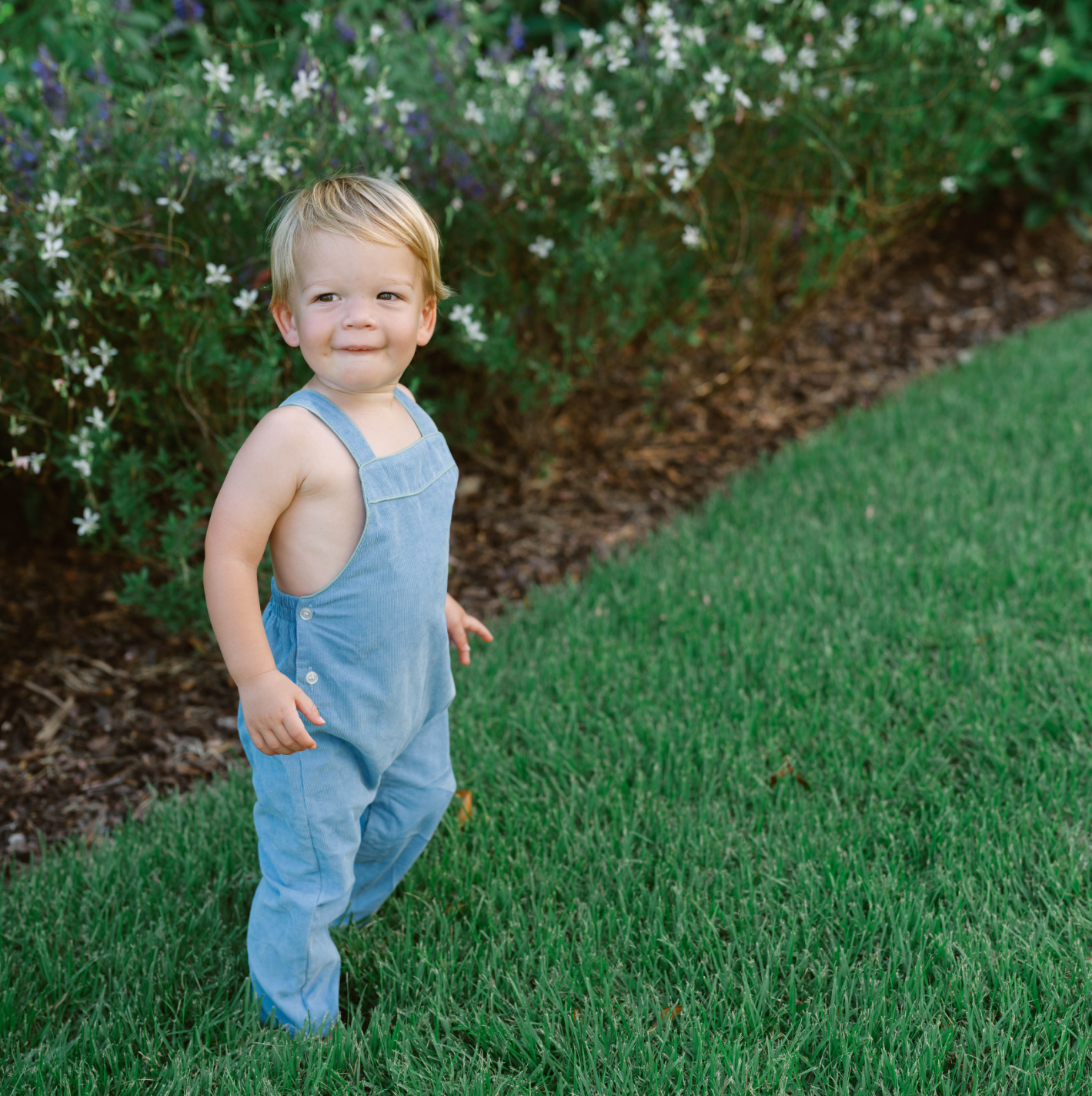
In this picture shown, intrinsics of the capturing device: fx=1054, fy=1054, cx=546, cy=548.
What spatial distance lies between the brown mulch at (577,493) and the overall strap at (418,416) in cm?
141

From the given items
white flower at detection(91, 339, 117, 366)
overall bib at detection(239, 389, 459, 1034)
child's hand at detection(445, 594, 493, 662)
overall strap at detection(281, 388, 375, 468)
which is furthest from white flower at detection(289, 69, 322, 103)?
child's hand at detection(445, 594, 493, 662)

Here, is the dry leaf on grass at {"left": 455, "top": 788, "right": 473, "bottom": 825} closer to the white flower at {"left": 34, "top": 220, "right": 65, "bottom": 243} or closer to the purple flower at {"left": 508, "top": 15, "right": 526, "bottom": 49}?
the white flower at {"left": 34, "top": 220, "right": 65, "bottom": 243}

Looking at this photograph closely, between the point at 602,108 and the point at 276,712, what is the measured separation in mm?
2629

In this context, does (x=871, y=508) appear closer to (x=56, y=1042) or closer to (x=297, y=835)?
(x=297, y=835)

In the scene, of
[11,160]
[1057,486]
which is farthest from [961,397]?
[11,160]

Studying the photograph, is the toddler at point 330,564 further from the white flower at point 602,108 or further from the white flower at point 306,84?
the white flower at point 602,108

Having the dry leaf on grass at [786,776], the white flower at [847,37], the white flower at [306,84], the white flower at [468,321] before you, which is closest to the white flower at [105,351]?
the white flower at [306,84]

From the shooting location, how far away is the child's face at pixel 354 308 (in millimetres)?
1708

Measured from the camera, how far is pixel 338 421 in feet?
5.78

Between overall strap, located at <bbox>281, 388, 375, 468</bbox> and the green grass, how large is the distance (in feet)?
3.40

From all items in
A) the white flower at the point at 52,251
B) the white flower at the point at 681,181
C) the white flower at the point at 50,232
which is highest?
the white flower at the point at 681,181

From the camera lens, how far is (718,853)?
7.71 ft

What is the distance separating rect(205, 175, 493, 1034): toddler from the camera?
1700 mm

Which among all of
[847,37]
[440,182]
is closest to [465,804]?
[440,182]
